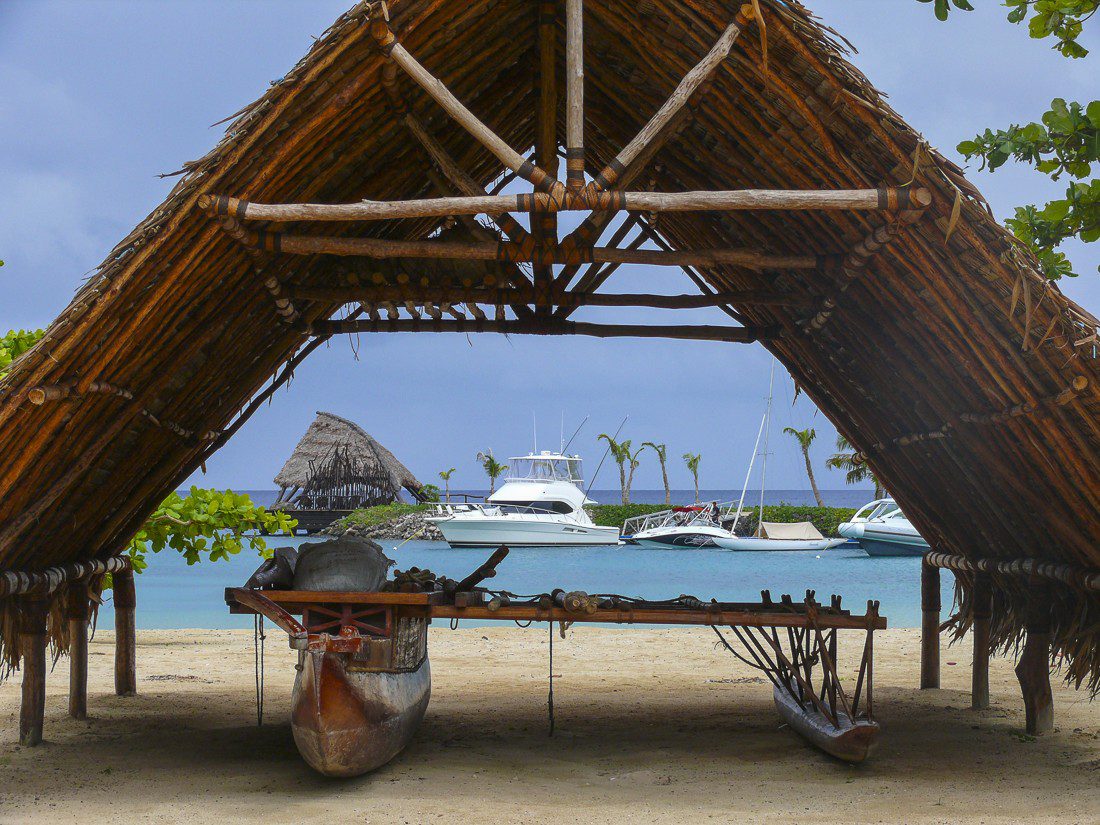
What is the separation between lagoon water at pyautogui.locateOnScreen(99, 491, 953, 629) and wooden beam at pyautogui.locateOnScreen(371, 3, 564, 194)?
40.1ft

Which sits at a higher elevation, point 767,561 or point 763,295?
point 763,295

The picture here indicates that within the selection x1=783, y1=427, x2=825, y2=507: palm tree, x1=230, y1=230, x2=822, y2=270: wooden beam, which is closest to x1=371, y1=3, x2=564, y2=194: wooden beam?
x1=230, y1=230, x2=822, y2=270: wooden beam

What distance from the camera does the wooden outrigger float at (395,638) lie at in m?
4.14

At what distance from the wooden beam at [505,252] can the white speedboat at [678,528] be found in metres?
23.4

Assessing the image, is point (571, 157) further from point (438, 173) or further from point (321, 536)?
point (321, 536)

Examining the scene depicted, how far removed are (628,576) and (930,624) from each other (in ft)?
51.6

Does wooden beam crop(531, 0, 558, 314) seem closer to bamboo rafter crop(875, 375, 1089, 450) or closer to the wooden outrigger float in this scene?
the wooden outrigger float

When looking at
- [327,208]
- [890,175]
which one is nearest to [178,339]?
[327,208]

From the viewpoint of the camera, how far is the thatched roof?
29.2m

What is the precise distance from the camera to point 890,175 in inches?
149

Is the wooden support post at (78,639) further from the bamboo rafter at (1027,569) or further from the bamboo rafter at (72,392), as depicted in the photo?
the bamboo rafter at (1027,569)

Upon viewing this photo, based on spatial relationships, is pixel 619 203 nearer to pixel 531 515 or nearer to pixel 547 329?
pixel 547 329

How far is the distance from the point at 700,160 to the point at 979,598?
118 inches

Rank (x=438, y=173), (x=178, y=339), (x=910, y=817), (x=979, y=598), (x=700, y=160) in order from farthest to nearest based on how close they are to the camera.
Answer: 1. (x=979, y=598)
2. (x=438, y=173)
3. (x=700, y=160)
4. (x=178, y=339)
5. (x=910, y=817)
